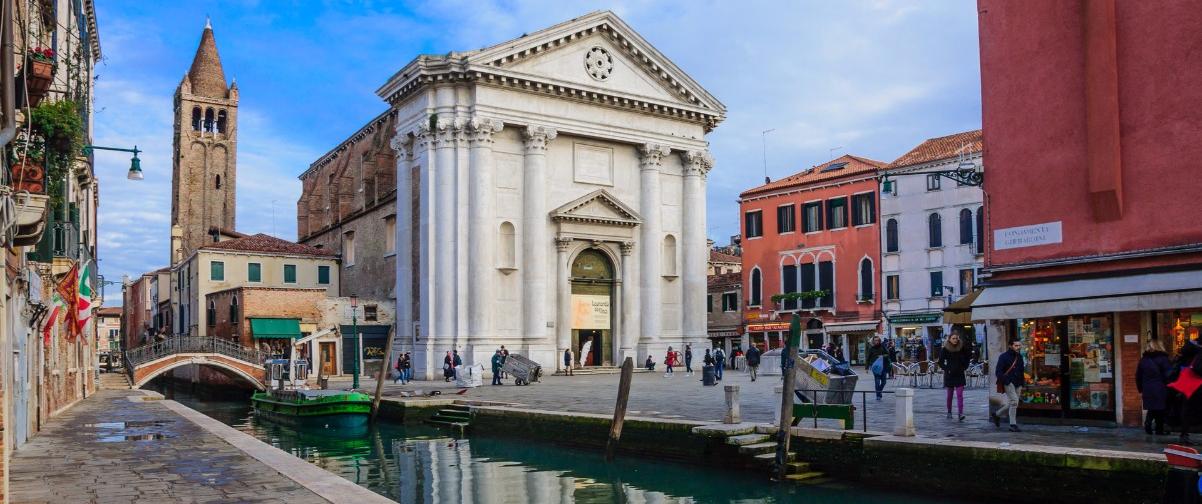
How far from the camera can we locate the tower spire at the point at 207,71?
68562 millimetres

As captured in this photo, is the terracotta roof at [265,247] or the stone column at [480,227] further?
the terracotta roof at [265,247]

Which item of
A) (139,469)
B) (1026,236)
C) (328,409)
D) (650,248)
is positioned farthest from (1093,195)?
(650,248)

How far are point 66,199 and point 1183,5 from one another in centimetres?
1521

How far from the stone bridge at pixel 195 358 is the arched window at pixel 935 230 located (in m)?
24.8

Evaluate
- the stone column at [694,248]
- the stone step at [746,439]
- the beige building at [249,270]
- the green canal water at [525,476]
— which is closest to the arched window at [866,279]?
the stone column at [694,248]

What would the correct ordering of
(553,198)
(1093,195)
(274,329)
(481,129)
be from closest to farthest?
(1093,195) < (481,129) < (553,198) < (274,329)

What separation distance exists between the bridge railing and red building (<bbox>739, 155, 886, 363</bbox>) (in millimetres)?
21336

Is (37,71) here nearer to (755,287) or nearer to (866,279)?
(866,279)

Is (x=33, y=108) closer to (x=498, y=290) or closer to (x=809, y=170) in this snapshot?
(x=498, y=290)

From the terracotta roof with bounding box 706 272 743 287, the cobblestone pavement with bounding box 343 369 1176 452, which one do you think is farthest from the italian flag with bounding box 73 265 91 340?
the terracotta roof with bounding box 706 272 743 287

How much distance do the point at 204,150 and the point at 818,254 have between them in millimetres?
43119

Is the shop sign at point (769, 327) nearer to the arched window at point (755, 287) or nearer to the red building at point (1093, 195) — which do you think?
the arched window at point (755, 287)

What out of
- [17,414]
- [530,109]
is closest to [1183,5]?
[17,414]

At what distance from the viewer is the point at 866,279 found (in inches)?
1665
